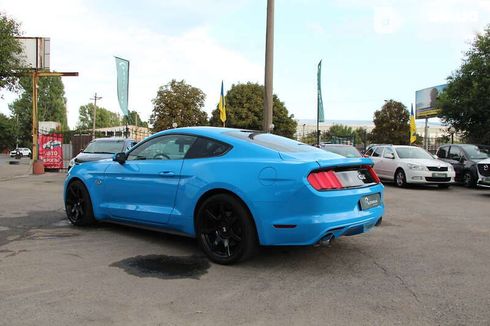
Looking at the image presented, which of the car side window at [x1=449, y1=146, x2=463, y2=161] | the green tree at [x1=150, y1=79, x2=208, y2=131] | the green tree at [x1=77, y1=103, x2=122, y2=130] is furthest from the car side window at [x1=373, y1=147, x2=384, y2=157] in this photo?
the green tree at [x1=77, y1=103, x2=122, y2=130]

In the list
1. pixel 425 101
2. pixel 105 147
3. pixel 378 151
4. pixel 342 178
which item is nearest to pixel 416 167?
pixel 378 151

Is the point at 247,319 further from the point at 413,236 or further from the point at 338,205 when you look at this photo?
the point at 413,236

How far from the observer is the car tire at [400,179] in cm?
1491

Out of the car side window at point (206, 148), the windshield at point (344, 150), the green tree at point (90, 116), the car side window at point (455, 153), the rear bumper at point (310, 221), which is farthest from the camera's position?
the green tree at point (90, 116)

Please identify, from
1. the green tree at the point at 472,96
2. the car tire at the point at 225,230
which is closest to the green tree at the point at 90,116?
the green tree at the point at 472,96

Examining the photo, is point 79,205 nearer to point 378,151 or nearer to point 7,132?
point 378,151

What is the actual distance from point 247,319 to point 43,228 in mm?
4471

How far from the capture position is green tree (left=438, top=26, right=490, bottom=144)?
19.0 m

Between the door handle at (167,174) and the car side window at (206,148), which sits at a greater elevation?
the car side window at (206,148)

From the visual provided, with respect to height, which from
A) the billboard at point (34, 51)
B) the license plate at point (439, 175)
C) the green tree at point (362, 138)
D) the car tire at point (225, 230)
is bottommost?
the car tire at point (225, 230)

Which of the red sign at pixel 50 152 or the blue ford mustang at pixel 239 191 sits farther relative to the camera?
the red sign at pixel 50 152

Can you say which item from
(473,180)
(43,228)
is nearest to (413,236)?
(43,228)

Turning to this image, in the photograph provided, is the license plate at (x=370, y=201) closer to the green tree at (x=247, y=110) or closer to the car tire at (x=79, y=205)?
the car tire at (x=79, y=205)

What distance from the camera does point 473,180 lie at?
15055 millimetres
